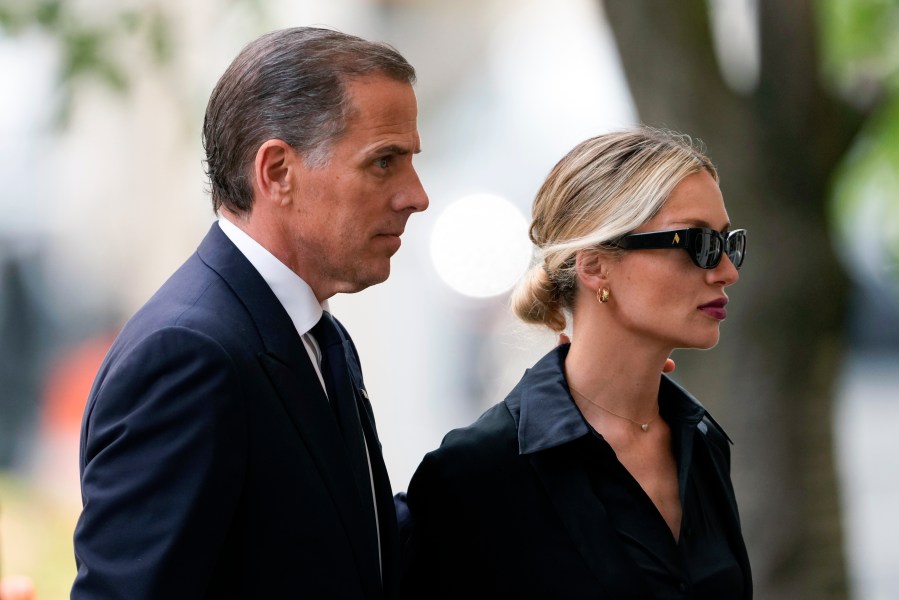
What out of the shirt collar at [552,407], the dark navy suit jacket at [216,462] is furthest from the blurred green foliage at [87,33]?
the dark navy suit jacket at [216,462]

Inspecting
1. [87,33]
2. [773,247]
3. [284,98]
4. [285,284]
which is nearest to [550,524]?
[285,284]

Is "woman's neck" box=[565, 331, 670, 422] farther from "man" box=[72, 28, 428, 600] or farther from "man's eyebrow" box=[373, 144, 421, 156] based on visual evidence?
"man's eyebrow" box=[373, 144, 421, 156]

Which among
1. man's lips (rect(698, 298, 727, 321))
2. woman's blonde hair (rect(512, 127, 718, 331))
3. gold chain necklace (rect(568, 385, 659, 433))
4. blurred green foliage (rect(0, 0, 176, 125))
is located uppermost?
Answer: blurred green foliage (rect(0, 0, 176, 125))

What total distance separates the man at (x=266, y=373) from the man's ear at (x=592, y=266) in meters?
0.57

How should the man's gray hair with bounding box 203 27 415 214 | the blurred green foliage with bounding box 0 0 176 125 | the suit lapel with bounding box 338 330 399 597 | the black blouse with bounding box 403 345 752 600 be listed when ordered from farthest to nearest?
the blurred green foliage with bounding box 0 0 176 125, the black blouse with bounding box 403 345 752 600, the suit lapel with bounding box 338 330 399 597, the man's gray hair with bounding box 203 27 415 214

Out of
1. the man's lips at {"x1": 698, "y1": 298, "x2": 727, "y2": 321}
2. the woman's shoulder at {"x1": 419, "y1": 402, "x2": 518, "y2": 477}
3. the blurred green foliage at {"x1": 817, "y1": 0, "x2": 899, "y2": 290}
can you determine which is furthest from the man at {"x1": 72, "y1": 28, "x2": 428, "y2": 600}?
the blurred green foliage at {"x1": 817, "y1": 0, "x2": 899, "y2": 290}

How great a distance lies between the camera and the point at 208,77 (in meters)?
6.34

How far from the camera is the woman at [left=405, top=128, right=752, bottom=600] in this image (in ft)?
8.86

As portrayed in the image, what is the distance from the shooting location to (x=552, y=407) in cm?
283

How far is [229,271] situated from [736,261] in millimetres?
1264

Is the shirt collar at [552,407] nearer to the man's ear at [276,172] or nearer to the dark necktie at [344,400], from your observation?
the dark necktie at [344,400]

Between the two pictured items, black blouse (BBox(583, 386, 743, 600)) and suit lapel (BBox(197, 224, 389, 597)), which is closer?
suit lapel (BBox(197, 224, 389, 597))

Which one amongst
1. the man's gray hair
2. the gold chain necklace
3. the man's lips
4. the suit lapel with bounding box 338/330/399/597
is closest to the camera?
the man's gray hair

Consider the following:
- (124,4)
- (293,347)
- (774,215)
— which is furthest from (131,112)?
(293,347)
